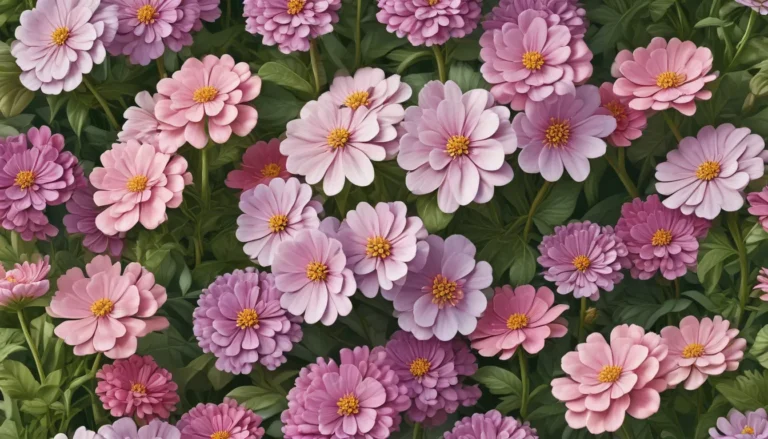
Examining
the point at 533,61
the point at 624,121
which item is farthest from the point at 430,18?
the point at 624,121

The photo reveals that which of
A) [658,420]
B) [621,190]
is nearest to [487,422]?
[658,420]

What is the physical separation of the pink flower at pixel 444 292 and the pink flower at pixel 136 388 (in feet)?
0.73

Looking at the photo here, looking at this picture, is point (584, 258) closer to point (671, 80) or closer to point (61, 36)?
point (671, 80)

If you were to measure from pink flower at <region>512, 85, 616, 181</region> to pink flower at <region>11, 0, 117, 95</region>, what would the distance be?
40 cm

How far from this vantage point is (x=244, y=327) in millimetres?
948

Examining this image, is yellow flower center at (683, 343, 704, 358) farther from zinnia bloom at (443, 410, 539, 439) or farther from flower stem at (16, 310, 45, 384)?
flower stem at (16, 310, 45, 384)

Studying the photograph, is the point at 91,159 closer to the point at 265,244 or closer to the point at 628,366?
the point at 265,244

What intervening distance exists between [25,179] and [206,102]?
187 mm

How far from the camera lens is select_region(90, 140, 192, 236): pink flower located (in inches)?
38.1

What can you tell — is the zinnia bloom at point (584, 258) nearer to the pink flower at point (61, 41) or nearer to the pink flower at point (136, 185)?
the pink flower at point (136, 185)

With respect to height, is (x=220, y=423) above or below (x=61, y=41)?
below

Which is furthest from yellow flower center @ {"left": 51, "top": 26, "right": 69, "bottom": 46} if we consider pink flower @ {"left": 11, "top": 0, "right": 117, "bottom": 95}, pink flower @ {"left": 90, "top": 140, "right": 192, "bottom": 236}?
pink flower @ {"left": 90, "top": 140, "right": 192, "bottom": 236}

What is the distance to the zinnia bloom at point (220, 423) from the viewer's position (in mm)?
951

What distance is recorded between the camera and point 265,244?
38.1 inches
